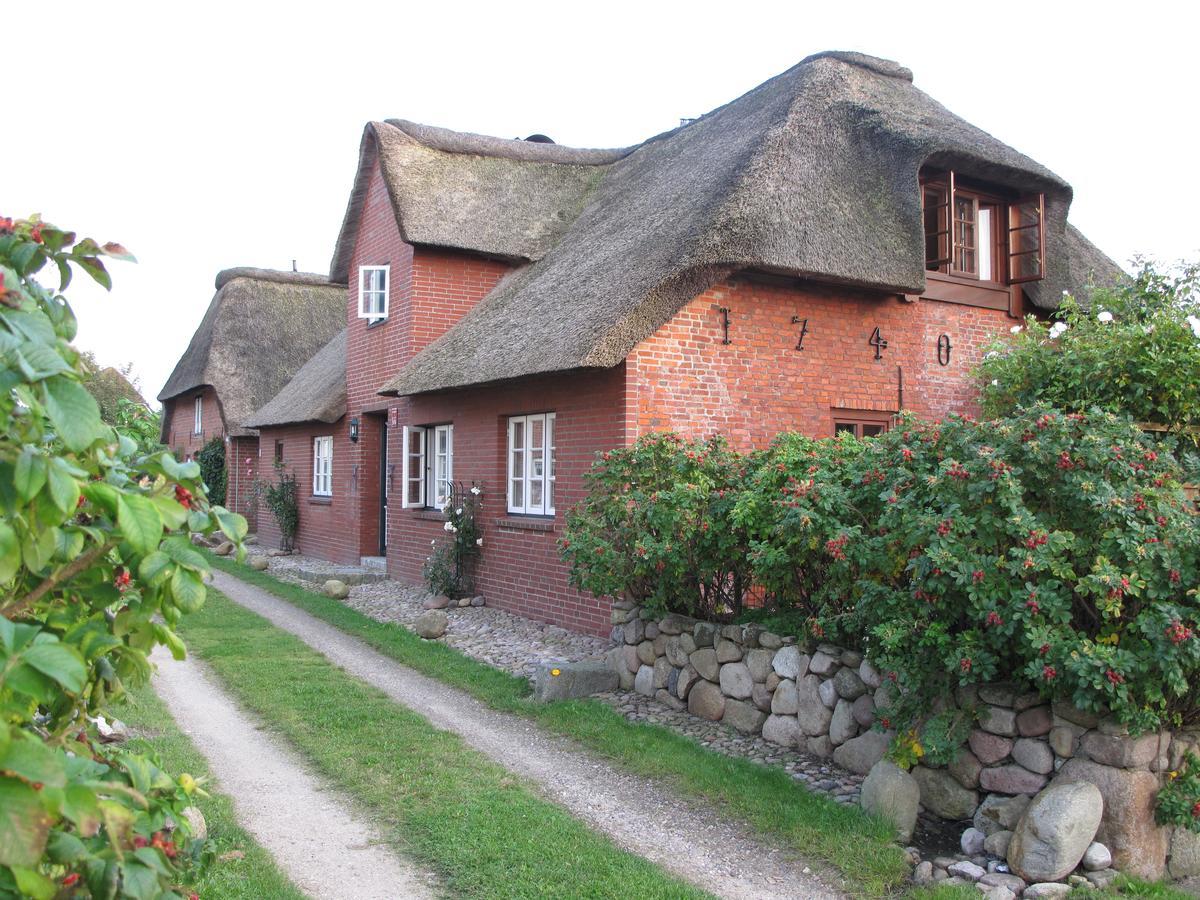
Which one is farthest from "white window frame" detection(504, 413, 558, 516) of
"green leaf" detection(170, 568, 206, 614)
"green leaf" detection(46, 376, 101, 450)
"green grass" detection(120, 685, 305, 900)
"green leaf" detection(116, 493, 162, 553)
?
"green leaf" detection(46, 376, 101, 450)

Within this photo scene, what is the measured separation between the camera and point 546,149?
54.1 ft

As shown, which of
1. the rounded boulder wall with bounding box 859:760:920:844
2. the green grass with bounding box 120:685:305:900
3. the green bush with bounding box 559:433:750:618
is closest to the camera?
the green grass with bounding box 120:685:305:900

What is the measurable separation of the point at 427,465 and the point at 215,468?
1326cm

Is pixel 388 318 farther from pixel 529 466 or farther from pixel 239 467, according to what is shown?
pixel 239 467

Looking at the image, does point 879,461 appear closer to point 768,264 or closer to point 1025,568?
point 1025,568

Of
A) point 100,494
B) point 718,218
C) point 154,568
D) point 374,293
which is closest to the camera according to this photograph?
point 100,494

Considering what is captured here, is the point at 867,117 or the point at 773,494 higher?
the point at 867,117

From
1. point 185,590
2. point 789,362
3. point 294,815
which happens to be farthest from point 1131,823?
point 789,362

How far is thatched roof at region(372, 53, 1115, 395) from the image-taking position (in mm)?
9586

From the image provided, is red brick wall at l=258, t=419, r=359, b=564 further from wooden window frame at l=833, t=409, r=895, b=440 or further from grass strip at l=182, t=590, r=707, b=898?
wooden window frame at l=833, t=409, r=895, b=440

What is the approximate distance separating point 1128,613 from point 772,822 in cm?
216

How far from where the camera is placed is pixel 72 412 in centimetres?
176

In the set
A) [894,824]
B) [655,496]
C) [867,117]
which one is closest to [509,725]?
[655,496]

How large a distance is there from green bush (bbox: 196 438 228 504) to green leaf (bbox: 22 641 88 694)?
81.0 feet
